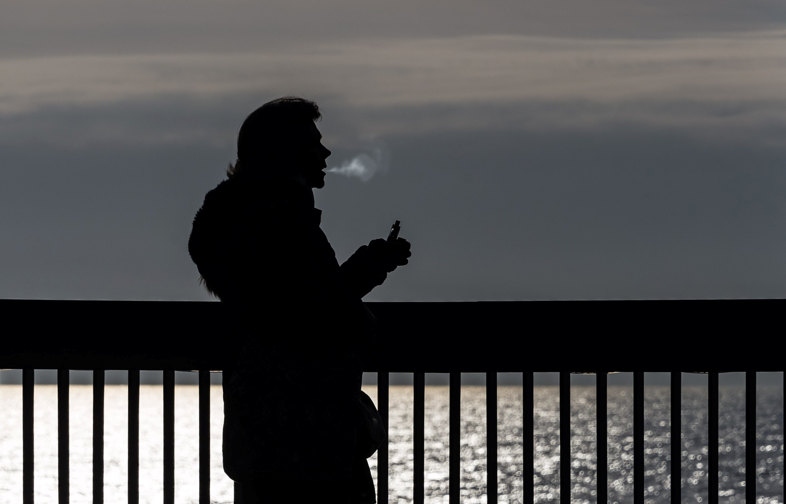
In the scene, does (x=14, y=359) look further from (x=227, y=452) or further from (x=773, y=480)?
(x=773, y=480)

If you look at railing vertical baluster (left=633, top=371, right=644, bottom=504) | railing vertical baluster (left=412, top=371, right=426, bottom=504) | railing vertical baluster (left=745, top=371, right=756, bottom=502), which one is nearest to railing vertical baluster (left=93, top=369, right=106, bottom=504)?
railing vertical baluster (left=412, top=371, right=426, bottom=504)

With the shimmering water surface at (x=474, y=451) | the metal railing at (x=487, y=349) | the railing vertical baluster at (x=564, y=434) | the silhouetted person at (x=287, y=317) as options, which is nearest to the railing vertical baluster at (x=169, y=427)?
the metal railing at (x=487, y=349)

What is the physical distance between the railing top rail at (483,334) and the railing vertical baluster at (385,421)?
0.16ft

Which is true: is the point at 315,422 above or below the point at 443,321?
below

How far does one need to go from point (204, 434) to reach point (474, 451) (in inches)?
3615

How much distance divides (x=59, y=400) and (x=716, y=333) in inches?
88.7

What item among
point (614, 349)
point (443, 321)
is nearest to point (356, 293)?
point (443, 321)

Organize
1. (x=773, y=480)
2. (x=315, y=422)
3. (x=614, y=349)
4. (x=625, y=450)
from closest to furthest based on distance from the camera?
(x=315, y=422)
(x=614, y=349)
(x=773, y=480)
(x=625, y=450)

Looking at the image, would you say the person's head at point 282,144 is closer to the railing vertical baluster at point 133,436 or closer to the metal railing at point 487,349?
the metal railing at point 487,349

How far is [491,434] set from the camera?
4043mm

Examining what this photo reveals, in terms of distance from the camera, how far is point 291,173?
3.17 m

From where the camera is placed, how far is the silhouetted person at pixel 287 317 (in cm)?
306

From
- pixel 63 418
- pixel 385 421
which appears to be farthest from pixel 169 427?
pixel 385 421

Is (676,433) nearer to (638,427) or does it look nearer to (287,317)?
(638,427)
